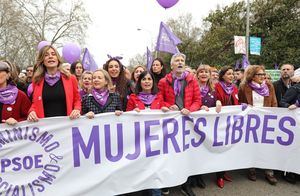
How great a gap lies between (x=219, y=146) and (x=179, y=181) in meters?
0.80

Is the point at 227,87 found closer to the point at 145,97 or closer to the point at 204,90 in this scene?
the point at 204,90

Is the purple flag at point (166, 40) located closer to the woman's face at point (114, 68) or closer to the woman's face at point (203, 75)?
the woman's face at point (203, 75)

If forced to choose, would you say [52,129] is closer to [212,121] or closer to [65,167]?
[65,167]

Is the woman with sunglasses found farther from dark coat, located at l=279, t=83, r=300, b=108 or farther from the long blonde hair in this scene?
the long blonde hair

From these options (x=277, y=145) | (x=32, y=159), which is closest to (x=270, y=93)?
(x=277, y=145)

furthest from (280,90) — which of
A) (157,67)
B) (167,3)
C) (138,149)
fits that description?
(167,3)

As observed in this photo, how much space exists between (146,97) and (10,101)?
5.61 feet

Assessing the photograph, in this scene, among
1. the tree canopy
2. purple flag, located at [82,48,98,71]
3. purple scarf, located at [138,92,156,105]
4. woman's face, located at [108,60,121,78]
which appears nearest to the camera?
purple scarf, located at [138,92,156,105]

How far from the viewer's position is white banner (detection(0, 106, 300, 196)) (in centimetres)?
344

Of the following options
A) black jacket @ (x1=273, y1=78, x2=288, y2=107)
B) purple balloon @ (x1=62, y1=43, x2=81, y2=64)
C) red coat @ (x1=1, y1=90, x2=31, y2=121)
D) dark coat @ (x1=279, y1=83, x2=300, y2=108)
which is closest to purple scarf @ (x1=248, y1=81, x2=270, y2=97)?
dark coat @ (x1=279, y1=83, x2=300, y2=108)

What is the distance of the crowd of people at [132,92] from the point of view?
11.8 feet

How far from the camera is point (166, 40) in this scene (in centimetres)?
671

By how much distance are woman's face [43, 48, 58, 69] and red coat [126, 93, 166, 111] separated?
1.11 m

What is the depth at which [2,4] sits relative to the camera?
36.8 meters
